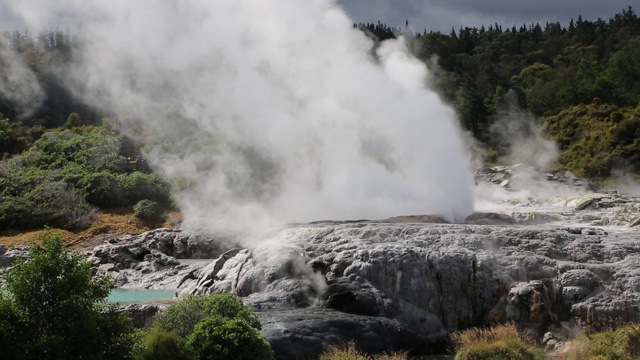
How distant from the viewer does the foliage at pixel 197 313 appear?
10.8 m

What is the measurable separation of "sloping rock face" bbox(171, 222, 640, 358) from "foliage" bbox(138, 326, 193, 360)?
3.08 metres

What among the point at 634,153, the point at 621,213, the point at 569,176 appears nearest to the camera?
the point at 621,213

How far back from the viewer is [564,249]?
15.4 meters

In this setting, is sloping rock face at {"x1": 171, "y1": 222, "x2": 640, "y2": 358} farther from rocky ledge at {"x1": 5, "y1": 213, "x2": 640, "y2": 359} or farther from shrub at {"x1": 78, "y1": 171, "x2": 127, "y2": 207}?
shrub at {"x1": 78, "y1": 171, "x2": 127, "y2": 207}

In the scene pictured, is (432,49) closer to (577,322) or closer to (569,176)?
(569,176)

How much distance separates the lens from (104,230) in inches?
1339

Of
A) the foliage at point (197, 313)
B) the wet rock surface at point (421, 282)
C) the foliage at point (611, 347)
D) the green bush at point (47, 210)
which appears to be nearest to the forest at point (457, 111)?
the green bush at point (47, 210)

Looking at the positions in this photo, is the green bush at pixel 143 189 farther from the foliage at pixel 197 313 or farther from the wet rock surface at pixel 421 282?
the foliage at pixel 197 313

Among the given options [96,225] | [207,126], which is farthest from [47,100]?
[96,225]

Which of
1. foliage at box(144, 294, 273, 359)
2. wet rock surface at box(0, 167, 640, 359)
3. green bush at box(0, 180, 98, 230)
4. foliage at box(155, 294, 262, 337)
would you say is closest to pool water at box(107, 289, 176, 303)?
wet rock surface at box(0, 167, 640, 359)

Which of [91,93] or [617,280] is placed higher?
[91,93]

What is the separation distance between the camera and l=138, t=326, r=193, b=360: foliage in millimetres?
9086

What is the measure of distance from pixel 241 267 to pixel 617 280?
8536 mm

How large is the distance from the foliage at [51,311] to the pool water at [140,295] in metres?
10.6
